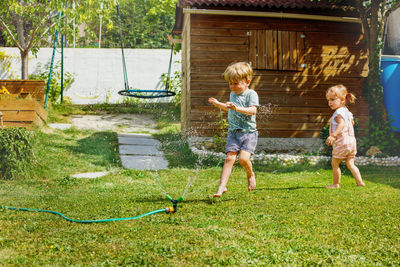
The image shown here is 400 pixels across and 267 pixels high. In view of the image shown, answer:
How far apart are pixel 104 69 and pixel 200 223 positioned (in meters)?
13.4

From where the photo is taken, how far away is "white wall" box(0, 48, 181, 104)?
51.7 ft

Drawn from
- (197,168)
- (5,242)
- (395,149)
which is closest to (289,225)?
(5,242)

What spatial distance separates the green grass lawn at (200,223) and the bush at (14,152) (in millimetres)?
179

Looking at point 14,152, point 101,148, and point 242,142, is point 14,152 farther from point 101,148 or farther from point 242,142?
point 242,142

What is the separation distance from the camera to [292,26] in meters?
9.73

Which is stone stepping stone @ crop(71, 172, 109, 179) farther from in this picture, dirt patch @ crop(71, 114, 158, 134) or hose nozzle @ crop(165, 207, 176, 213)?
dirt patch @ crop(71, 114, 158, 134)

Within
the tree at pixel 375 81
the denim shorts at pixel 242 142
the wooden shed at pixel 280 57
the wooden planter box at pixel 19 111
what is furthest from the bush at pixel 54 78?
the denim shorts at pixel 242 142

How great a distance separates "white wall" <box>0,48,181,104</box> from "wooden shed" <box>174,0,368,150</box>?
6846mm

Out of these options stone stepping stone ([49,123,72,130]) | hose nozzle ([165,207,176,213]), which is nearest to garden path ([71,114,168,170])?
stone stepping stone ([49,123,72,130])

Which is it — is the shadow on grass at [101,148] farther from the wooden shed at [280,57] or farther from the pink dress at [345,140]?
the pink dress at [345,140]

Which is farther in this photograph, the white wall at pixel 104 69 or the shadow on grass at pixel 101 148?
the white wall at pixel 104 69

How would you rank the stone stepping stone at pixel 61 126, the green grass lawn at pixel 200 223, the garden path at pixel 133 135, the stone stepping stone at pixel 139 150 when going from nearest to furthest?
1. the green grass lawn at pixel 200 223
2. the garden path at pixel 133 135
3. the stone stepping stone at pixel 139 150
4. the stone stepping stone at pixel 61 126

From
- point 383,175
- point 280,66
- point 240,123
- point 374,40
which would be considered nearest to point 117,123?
point 280,66

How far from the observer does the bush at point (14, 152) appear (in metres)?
6.04
